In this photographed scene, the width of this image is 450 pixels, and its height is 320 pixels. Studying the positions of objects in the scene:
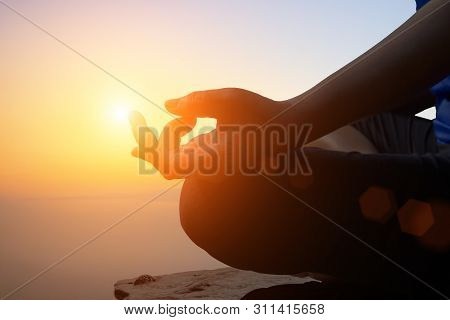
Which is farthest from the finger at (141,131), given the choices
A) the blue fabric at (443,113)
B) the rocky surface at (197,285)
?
the rocky surface at (197,285)

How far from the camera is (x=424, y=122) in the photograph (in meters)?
1.18

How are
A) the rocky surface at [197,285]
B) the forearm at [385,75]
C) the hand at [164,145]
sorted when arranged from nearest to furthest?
the forearm at [385,75]
the hand at [164,145]
the rocky surface at [197,285]

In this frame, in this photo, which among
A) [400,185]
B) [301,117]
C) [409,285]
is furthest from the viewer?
[409,285]

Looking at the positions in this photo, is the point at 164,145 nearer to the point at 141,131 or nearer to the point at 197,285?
the point at 141,131

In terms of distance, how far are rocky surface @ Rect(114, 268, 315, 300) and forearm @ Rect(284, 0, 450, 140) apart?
49.4 inches

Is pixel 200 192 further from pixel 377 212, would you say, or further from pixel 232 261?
pixel 377 212

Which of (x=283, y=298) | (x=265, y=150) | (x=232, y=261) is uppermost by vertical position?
(x=265, y=150)

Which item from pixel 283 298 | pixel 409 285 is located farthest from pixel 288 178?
pixel 283 298

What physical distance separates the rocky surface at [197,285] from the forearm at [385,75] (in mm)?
1255

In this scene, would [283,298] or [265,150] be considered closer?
[265,150]

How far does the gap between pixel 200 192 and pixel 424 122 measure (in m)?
0.63

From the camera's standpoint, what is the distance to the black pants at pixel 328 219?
34.0 inches

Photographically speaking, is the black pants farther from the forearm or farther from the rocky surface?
the rocky surface

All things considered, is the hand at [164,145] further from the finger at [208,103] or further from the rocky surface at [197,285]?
the rocky surface at [197,285]
